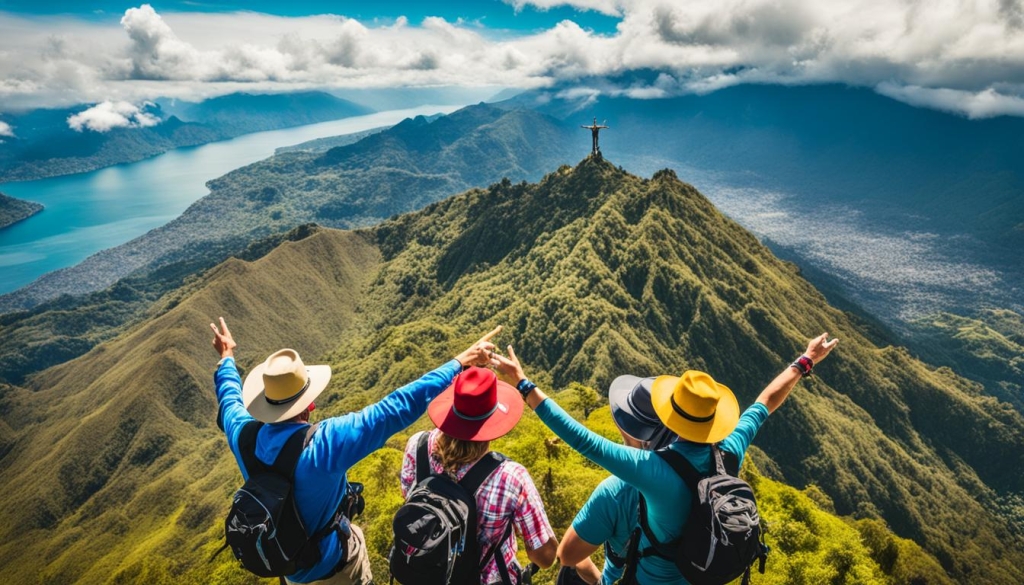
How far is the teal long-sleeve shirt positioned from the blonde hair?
1.07 metres

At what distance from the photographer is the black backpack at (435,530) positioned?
5402mm

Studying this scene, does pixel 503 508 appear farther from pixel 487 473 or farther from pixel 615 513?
pixel 615 513

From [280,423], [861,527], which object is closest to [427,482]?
[280,423]

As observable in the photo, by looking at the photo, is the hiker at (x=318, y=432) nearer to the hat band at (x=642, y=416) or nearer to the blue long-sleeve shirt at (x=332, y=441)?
the blue long-sleeve shirt at (x=332, y=441)

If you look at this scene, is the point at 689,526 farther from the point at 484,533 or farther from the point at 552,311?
the point at 552,311

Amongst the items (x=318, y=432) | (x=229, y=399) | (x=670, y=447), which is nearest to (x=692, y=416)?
(x=670, y=447)

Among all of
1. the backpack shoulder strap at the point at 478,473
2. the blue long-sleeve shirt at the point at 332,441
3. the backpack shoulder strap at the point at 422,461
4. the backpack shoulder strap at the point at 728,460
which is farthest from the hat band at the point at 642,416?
the backpack shoulder strap at the point at 422,461

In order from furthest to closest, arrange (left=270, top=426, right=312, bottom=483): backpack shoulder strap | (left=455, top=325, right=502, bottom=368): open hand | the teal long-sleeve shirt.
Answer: (left=455, top=325, right=502, bottom=368): open hand → (left=270, top=426, right=312, bottom=483): backpack shoulder strap → the teal long-sleeve shirt

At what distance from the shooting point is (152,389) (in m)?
143

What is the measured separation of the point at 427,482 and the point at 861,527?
6998 cm

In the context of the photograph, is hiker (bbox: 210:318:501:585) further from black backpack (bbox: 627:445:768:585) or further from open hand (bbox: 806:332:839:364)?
open hand (bbox: 806:332:839:364)

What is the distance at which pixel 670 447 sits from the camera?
6562 mm

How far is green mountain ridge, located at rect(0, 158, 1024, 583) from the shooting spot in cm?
11912

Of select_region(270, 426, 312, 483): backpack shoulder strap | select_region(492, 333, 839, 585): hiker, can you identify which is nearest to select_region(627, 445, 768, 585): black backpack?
select_region(492, 333, 839, 585): hiker
